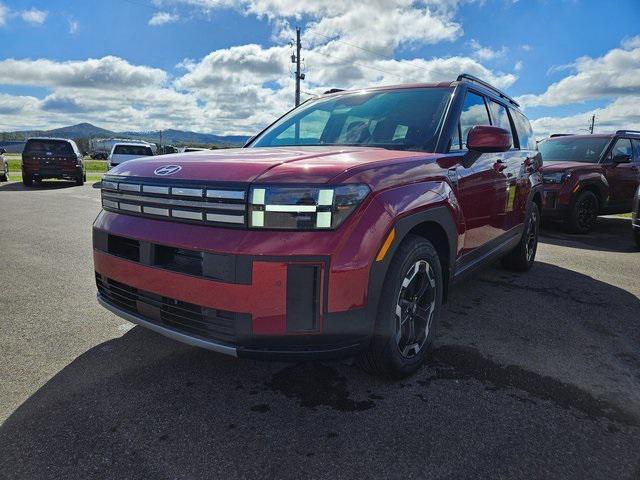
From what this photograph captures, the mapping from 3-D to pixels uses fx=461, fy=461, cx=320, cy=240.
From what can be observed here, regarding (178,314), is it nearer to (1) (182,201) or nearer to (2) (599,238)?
(1) (182,201)

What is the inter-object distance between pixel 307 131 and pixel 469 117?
1.25 metres

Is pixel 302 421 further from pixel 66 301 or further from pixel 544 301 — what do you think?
pixel 544 301

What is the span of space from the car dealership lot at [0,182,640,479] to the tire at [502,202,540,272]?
1.22 metres

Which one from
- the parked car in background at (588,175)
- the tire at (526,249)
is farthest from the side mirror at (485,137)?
the parked car in background at (588,175)

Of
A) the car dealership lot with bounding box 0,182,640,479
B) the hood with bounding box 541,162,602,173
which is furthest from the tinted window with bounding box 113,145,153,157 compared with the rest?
the car dealership lot with bounding box 0,182,640,479

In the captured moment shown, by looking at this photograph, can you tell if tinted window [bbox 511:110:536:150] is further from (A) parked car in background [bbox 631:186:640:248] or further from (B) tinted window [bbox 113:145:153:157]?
(B) tinted window [bbox 113:145:153:157]

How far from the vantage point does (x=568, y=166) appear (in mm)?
8266

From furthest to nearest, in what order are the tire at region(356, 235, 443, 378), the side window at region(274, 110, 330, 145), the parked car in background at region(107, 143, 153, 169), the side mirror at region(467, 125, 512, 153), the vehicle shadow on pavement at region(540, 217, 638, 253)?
the parked car in background at region(107, 143, 153, 169) < the vehicle shadow on pavement at region(540, 217, 638, 253) < the side window at region(274, 110, 330, 145) < the side mirror at region(467, 125, 512, 153) < the tire at region(356, 235, 443, 378)

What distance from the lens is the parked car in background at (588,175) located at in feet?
26.8

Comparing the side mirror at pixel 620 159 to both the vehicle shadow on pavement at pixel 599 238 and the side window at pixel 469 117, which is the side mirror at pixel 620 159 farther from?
the side window at pixel 469 117

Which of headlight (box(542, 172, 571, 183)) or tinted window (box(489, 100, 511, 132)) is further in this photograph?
headlight (box(542, 172, 571, 183))

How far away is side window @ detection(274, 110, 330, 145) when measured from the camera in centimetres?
356

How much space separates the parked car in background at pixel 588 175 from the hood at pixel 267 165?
20.7 ft

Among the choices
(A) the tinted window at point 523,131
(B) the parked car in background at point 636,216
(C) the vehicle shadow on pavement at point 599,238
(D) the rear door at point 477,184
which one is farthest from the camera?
(C) the vehicle shadow on pavement at point 599,238
